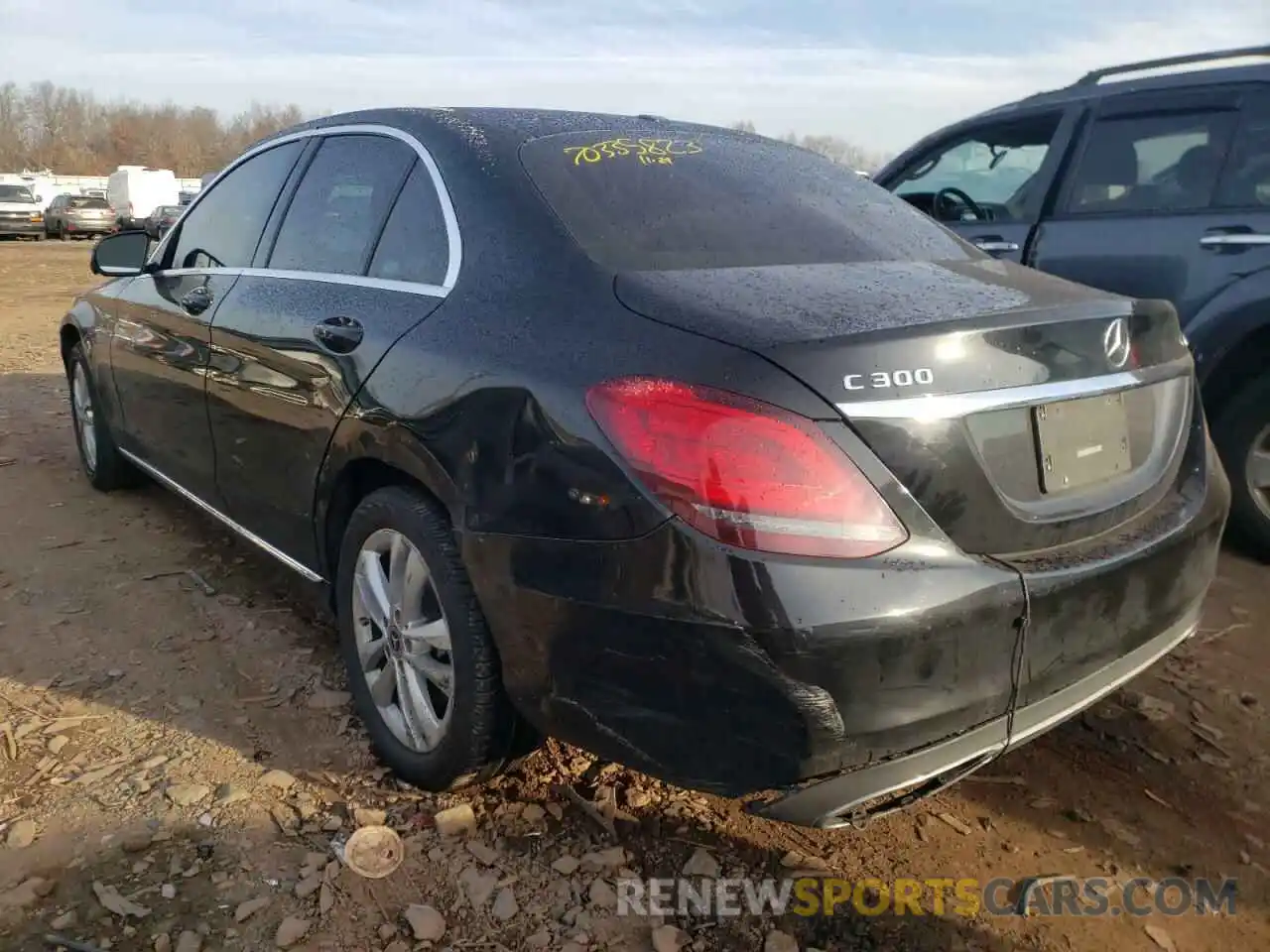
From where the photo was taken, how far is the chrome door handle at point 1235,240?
374 centimetres

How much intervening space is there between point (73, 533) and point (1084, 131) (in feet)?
15.3

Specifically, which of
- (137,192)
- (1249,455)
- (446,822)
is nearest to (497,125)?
(446,822)

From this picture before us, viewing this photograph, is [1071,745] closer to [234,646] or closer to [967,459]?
[967,459]

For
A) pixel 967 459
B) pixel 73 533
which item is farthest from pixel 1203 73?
pixel 73 533

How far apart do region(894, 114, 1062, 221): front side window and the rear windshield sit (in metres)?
1.90

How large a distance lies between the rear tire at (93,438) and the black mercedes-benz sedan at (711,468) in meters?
2.22

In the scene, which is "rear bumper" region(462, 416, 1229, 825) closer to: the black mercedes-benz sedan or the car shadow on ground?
the black mercedes-benz sedan

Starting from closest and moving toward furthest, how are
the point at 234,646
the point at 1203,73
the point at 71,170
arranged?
the point at 234,646 → the point at 1203,73 → the point at 71,170

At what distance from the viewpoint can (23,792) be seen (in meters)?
2.57

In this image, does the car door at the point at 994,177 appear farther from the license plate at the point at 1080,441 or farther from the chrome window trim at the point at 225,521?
the chrome window trim at the point at 225,521

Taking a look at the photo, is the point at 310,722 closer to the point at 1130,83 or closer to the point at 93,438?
the point at 93,438

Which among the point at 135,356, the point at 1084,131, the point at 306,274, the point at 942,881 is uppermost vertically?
the point at 1084,131

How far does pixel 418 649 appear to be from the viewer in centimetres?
247

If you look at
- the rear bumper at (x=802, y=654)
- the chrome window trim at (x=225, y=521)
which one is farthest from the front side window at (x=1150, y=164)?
the chrome window trim at (x=225, y=521)
